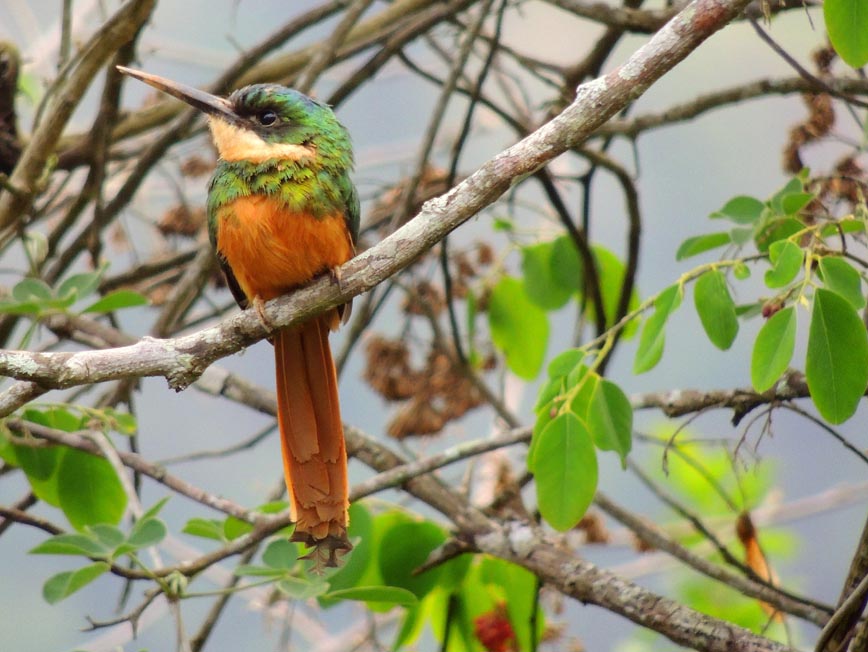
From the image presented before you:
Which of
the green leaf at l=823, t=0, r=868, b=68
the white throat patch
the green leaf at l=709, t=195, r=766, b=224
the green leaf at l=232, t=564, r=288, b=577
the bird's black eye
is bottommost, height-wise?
the green leaf at l=232, t=564, r=288, b=577

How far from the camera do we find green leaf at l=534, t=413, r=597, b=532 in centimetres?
156

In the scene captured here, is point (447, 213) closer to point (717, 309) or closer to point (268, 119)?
point (717, 309)

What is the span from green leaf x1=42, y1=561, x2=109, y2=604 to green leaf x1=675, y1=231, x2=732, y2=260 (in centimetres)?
106

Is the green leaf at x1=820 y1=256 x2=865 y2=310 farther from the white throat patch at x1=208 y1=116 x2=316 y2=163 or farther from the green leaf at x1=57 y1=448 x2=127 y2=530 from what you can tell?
the green leaf at x1=57 y1=448 x2=127 y2=530

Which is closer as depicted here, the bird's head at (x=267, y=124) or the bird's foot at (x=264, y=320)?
the bird's foot at (x=264, y=320)

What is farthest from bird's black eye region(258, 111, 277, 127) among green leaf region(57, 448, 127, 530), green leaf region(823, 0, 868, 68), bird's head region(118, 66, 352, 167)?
green leaf region(823, 0, 868, 68)

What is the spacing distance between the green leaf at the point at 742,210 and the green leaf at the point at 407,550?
2.59ft

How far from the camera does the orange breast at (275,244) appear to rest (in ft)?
5.75

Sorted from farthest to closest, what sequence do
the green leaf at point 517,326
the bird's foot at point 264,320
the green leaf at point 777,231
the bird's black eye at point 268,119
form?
the green leaf at point 517,326, the bird's black eye at point 268,119, the green leaf at point 777,231, the bird's foot at point 264,320

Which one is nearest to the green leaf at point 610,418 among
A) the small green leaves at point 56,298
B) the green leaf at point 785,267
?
the green leaf at point 785,267

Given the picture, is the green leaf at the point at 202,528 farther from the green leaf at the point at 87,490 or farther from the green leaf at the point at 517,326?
the green leaf at the point at 517,326

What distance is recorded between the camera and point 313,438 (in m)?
1.84

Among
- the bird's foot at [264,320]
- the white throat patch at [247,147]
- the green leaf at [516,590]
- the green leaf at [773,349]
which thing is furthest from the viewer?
the green leaf at [516,590]

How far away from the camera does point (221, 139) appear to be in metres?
1.97
